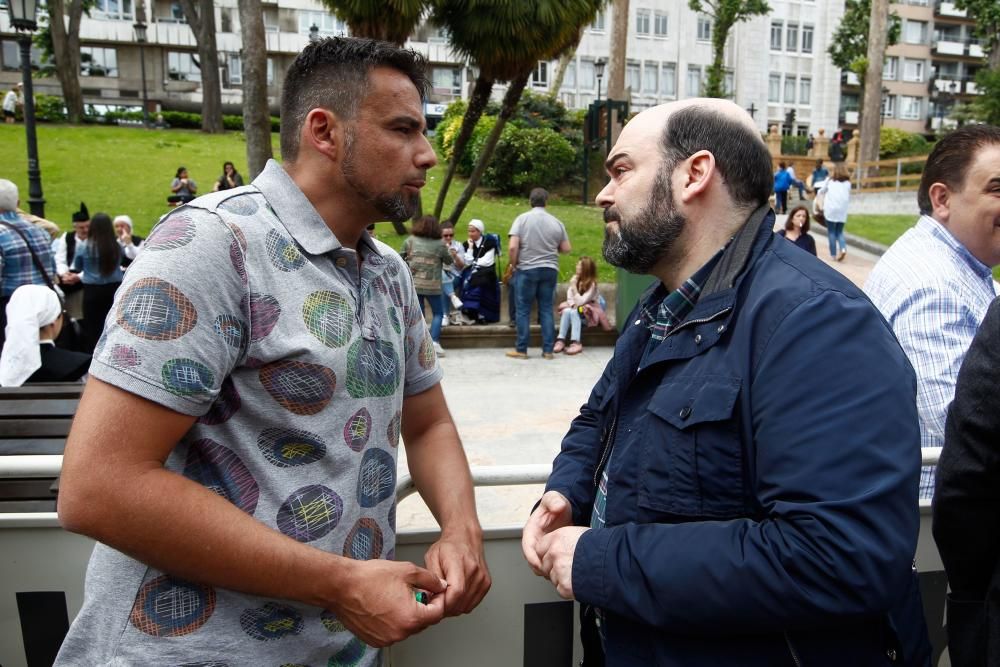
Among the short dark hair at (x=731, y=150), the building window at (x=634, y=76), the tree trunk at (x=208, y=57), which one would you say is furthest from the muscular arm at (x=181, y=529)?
the building window at (x=634, y=76)

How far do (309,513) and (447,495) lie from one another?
437 millimetres

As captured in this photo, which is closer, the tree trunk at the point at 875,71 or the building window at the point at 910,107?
the tree trunk at the point at 875,71

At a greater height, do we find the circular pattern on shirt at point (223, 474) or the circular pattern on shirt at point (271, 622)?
the circular pattern on shirt at point (223, 474)

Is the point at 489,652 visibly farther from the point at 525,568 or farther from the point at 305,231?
the point at 305,231

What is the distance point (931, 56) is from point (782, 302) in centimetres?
6936

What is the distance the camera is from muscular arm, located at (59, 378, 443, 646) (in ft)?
4.43

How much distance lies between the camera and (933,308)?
8.31 ft

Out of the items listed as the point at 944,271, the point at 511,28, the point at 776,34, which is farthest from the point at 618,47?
the point at 776,34

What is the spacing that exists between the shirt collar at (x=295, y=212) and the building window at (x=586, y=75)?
52.1m

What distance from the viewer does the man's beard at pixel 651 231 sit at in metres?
1.69

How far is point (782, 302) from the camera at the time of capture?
1456 millimetres

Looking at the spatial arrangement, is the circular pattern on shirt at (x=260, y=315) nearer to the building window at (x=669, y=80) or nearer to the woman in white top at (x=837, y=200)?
the woman in white top at (x=837, y=200)

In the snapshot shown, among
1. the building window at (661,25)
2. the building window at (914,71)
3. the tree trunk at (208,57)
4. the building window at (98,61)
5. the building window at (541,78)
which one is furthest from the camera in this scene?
the building window at (914,71)

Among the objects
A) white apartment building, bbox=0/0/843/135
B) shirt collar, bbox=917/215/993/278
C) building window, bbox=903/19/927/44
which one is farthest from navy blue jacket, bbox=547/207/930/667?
building window, bbox=903/19/927/44
